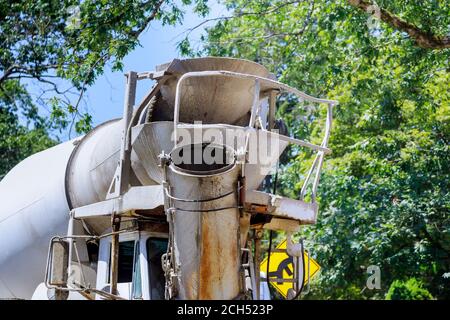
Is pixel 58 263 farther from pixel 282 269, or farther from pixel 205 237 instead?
pixel 282 269

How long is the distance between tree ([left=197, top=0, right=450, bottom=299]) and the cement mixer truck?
5.83 meters

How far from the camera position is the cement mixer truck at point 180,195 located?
6535mm

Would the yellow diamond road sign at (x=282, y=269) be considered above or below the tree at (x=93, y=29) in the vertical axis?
below

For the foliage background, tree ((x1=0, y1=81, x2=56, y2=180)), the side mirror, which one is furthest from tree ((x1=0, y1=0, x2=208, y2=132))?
tree ((x1=0, y1=81, x2=56, y2=180))

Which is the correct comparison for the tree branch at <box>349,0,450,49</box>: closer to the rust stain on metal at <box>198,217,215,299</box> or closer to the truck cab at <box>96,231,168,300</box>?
the truck cab at <box>96,231,168,300</box>

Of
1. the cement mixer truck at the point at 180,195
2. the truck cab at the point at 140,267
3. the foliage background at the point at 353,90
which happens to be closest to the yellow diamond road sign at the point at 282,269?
the cement mixer truck at the point at 180,195

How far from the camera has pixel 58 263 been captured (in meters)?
7.51

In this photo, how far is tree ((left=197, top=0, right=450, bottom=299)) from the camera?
13.6 meters

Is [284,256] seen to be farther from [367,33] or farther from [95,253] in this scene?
[367,33]

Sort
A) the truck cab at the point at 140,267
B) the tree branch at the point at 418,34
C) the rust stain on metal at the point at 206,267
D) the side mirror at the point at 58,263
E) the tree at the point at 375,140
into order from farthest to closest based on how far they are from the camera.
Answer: the tree at the point at 375,140
the tree branch at the point at 418,34
the side mirror at the point at 58,263
the truck cab at the point at 140,267
the rust stain on metal at the point at 206,267

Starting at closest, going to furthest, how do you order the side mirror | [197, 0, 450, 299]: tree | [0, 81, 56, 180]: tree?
the side mirror
[197, 0, 450, 299]: tree
[0, 81, 56, 180]: tree

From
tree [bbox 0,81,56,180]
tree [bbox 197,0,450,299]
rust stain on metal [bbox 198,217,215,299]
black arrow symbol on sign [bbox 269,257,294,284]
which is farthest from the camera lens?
tree [bbox 0,81,56,180]

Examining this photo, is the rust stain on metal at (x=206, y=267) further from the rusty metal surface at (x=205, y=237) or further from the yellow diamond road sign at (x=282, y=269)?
the yellow diamond road sign at (x=282, y=269)

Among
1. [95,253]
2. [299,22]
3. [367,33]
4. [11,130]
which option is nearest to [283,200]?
[95,253]
